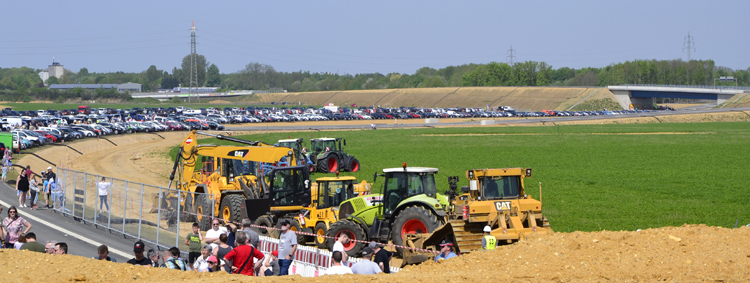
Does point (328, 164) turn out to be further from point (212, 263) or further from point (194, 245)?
point (212, 263)

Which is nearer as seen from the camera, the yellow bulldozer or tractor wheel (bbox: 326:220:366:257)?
the yellow bulldozer

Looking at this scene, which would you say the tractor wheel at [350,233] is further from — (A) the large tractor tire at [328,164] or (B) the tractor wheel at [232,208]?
(A) the large tractor tire at [328,164]

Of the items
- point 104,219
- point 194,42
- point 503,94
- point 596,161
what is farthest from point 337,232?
point 503,94

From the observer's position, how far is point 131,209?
20797mm

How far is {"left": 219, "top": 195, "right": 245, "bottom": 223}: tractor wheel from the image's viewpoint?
21705 millimetres

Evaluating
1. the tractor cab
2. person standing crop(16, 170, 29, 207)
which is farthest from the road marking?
the tractor cab

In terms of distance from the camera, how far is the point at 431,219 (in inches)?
645

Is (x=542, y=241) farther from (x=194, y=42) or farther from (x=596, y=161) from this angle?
(x=194, y=42)

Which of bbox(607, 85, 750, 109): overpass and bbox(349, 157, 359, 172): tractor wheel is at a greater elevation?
bbox(607, 85, 750, 109): overpass

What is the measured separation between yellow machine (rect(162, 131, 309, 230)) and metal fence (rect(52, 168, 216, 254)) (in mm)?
302

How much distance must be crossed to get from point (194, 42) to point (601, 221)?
462 ft

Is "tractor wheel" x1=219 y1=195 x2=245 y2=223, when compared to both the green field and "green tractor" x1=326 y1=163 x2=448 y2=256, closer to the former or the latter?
"green tractor" x1=326 y1=163 x2=448 y2=256

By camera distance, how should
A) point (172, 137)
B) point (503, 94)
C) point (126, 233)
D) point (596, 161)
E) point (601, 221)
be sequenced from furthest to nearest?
point (503, 94) < point (172, 137) < point (596, 161) < point (601, 221) < point (126, 233)

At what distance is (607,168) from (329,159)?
16143 millimetres
